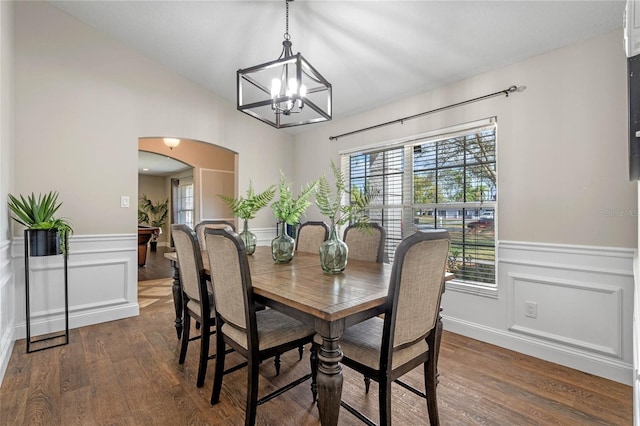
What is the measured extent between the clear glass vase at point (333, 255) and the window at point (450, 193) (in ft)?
5.25

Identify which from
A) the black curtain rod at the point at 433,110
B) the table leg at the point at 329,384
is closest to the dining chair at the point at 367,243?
the table leg at the point at 329,384

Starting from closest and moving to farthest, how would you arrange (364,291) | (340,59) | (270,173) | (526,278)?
(364,291), (526,278), (340,59), (270,173)

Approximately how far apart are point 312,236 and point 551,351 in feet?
6.71

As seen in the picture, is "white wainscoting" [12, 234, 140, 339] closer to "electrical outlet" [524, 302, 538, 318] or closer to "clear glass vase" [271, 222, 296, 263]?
"clear glass vase" [271, 222, 296, 263]

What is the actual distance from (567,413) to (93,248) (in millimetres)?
3931

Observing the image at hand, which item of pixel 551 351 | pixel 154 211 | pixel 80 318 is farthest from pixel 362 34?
pixel 154 211

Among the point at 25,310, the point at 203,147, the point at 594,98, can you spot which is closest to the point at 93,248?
the point at 25,310

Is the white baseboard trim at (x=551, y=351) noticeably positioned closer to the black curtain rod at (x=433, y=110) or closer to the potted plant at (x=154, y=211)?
the black curtain rod at (x=433, y=110)

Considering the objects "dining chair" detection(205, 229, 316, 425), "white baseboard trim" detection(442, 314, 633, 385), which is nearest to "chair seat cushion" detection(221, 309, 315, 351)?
"dining chair" detection(205, 229, 316, 425)

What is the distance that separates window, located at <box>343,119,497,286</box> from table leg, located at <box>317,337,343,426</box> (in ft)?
6.73

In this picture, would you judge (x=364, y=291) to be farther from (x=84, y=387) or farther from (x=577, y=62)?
(x=577, y=62)

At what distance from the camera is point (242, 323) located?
60.2 inches

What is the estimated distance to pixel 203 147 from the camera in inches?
248

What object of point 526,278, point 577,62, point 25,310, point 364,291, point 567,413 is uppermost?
point 577,62
